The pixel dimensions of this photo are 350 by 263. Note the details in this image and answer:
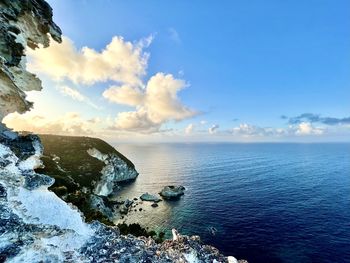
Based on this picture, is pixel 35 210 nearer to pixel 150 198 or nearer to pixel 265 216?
pixel 265 216

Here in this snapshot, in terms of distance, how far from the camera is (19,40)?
30984 mm

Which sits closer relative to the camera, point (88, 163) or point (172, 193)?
point (172, 193)

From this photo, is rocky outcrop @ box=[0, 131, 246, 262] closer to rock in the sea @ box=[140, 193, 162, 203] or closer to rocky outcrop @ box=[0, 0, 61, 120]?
rocky outcrop @ box=[0, 0, 61, 120]

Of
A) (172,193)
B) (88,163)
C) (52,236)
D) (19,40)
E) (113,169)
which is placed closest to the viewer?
(52,236)

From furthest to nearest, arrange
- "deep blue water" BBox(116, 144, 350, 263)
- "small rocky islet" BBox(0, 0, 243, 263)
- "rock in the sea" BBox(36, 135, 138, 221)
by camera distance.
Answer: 1. "rock in the sea" BBox(36, 135, 138, 221)
2. "deep blue water" BBox(116, 144, 350, 263)
3. "small rocky islet" BBox(0, 0, 243, 263)

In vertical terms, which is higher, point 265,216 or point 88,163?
point 88,163

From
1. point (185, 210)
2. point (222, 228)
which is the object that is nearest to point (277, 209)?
point (222, 228)

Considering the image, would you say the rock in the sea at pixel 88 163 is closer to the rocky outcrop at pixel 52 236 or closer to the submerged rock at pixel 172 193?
the submerged rock at pixel 172 193

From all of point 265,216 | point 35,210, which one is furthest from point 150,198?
point 35,210

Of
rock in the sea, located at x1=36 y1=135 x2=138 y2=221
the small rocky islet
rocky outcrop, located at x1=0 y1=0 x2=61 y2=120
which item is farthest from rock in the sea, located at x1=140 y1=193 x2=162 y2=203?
rocky outcrop, located at x1=0 y1=0 x2=61 y2=120

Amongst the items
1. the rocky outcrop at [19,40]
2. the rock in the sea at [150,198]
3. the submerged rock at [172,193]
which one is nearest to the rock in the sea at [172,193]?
the submerged rock at [172,193]

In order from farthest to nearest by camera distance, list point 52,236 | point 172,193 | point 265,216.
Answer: point 172,193 → point 265,216 → point 52,236

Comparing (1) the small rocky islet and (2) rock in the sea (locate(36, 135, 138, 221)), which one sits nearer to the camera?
(1) the small rocky islet

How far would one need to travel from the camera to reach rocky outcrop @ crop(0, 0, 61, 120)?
92.7 feet
